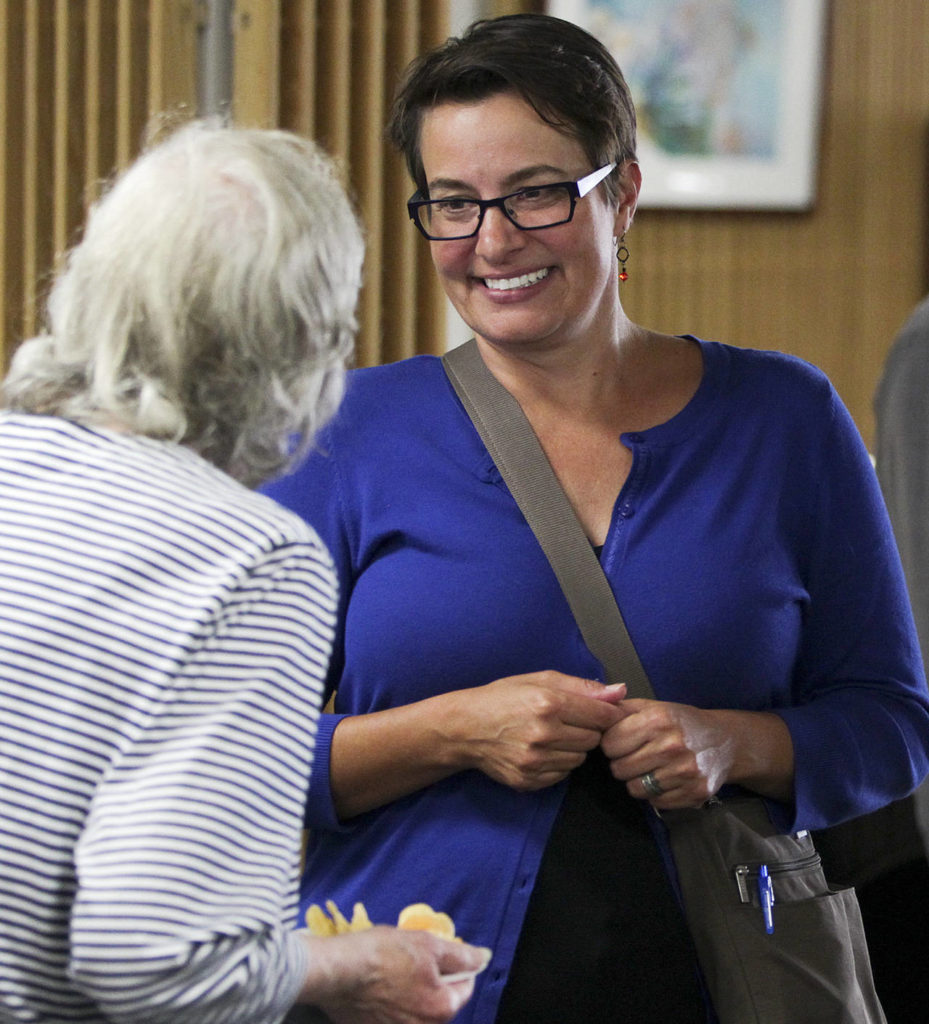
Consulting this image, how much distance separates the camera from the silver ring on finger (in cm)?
149

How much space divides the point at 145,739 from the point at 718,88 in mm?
3405

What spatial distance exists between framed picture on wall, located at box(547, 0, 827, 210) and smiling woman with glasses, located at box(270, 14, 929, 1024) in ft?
7.15

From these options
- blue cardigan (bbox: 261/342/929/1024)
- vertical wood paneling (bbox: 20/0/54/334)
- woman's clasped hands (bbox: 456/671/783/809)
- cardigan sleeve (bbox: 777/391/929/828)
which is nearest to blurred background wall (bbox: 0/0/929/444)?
vertical wood paneling (bbox: 20/0/54/334)

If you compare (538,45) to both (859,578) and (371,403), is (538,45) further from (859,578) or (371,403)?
(859,578)

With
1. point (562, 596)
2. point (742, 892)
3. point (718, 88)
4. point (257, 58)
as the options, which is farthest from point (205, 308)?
point (718, 88)

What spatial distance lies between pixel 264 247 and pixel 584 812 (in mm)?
824

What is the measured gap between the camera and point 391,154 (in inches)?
136

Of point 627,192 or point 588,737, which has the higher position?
point 627,192

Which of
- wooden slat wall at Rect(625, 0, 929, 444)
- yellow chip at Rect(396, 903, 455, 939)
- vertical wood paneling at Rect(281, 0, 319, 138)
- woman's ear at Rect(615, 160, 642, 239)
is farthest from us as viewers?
wooden slat wall at Rect(625, 0, 929, 444)

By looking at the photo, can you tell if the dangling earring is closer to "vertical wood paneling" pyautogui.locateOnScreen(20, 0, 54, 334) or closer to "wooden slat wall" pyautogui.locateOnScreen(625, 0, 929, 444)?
"vertical wood paneling" pyautogui.locateOnScreen(20, 0, 54, 334)

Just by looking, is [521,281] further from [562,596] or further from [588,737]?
[588,737]

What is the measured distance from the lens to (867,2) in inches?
159

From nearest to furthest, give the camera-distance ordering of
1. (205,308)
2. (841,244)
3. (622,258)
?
(205,308) → (622,258) → (841,244)

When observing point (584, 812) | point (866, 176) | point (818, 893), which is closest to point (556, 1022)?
point (584, 812)
